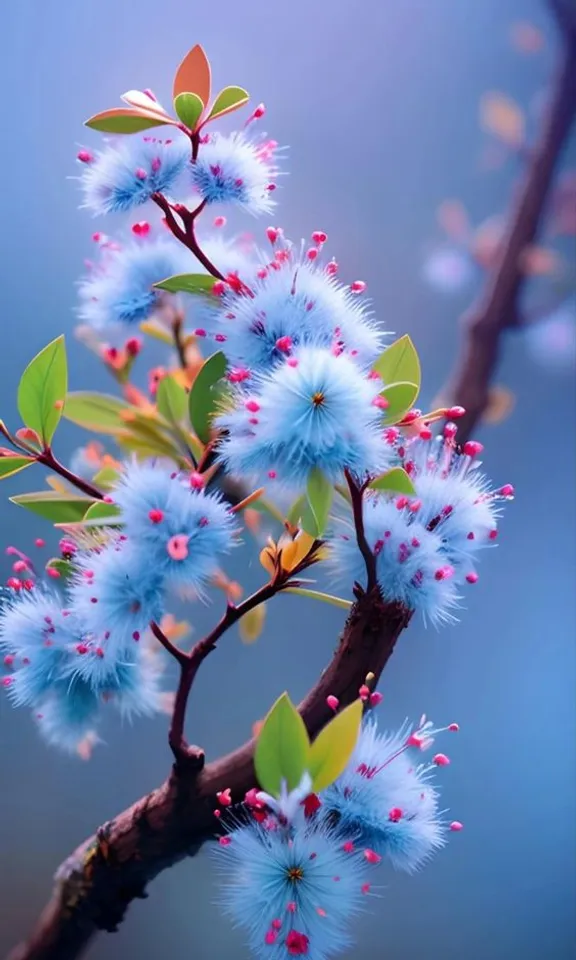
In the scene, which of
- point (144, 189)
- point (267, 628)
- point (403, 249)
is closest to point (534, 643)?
point (267, 628)

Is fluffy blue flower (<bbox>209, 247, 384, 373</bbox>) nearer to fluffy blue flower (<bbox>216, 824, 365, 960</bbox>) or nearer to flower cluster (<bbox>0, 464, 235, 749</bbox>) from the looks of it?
flower cluster (<bbox>0, 464, 235, 749</bbox>)

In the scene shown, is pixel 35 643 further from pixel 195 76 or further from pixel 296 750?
pixel 195 76

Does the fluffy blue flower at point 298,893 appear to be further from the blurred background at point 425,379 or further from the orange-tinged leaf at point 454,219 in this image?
the orange-tinged leaf at point 454,219

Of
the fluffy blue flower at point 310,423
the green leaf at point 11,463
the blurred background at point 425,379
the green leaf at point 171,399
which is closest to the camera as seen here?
the fluffy blue flower at point 310,423

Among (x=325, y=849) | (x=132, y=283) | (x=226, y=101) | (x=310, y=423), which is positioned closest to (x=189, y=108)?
(x=226, y=101)

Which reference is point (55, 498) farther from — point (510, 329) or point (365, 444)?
point (510, 329)

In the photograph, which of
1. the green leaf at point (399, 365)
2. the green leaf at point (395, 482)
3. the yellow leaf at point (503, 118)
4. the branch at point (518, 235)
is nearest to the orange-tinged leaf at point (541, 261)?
the branch at point (518, 235)
